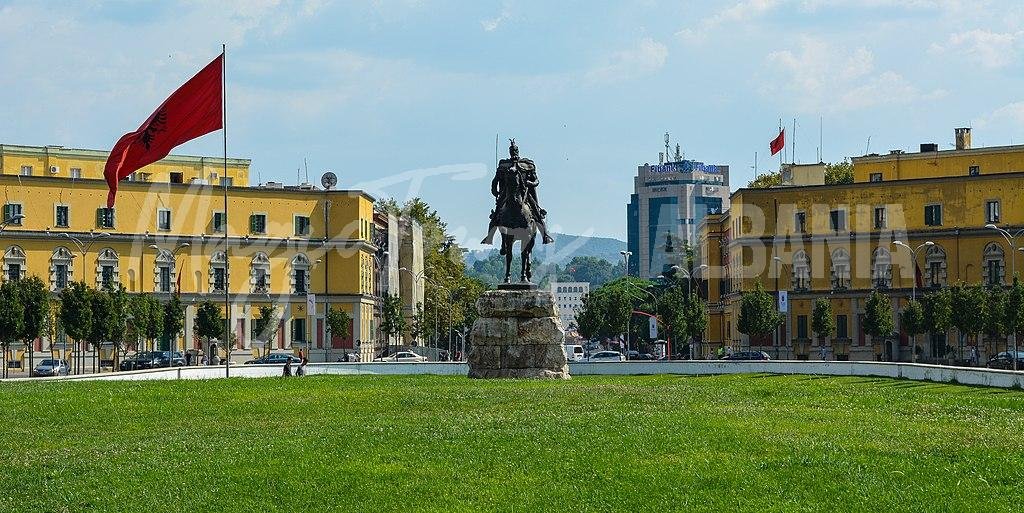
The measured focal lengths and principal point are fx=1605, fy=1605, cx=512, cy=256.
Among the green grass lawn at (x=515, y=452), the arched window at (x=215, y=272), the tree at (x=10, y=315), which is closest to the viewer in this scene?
the green grass lawn at (x=515, y=452)

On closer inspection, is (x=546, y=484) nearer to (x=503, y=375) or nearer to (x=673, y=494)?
(x=673, y=494)

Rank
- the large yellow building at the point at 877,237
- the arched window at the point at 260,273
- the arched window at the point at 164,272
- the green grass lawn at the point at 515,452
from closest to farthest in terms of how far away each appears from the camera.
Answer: the green grass lawn at the point at 515,452
the large yellow building at the point at 877,237
the arched window at the point at 164,272
the arched window at the point at 260,273

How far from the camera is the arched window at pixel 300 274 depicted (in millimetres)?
112312

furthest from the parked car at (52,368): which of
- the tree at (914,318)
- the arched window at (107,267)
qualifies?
the tree at (914,318)

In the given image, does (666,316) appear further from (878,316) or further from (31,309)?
(31,309)

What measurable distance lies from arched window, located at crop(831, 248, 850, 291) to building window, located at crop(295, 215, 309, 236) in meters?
36.7

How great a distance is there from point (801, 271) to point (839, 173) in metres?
19.1

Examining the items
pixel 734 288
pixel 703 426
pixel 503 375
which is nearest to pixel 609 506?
pixel 703 426

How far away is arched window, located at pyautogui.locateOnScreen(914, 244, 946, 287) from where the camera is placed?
10762cm

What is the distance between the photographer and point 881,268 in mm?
109312

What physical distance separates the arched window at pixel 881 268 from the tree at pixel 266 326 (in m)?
40.7

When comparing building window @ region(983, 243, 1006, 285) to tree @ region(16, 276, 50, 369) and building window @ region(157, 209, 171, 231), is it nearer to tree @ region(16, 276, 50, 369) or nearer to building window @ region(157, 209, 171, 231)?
building window @ region(157, 209, 171, 231)

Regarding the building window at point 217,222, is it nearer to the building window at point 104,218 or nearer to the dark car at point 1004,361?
the building window at point 104,218

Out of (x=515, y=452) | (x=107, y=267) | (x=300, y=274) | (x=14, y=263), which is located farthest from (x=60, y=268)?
(x=515, y=452)
